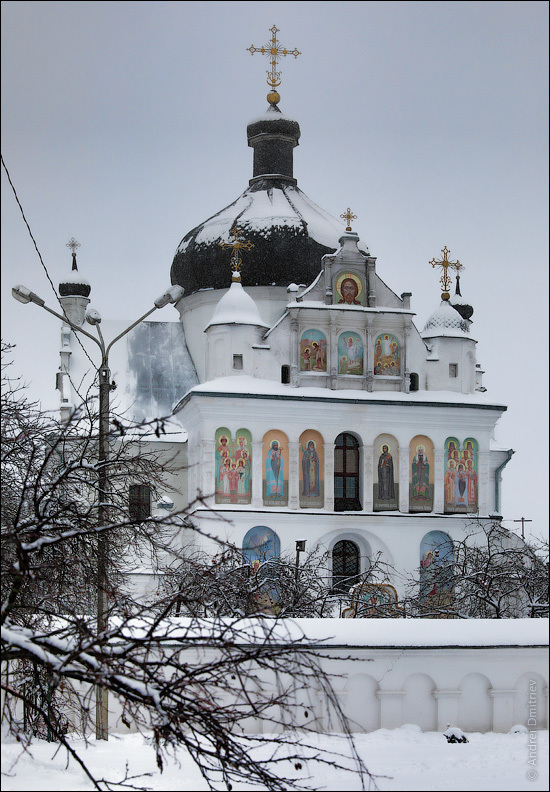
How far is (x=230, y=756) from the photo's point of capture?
296 inches

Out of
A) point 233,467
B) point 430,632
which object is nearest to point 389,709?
point 430,632

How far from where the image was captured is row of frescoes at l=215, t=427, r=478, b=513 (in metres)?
32.8

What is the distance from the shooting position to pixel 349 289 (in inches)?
1363

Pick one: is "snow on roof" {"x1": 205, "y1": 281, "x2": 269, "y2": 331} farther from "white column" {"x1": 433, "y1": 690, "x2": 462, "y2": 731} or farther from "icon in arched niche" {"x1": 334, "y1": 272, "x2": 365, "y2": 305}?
"white column" {"x1": 433, "y1": 690, "x2": 462, "y2": 731}

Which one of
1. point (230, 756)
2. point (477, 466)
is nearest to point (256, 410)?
point (477, 466)

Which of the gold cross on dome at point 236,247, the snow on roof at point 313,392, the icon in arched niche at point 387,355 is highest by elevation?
the gold cross on dome at point 236,247

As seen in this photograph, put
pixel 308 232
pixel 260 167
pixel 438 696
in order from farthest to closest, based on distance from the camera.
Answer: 1. pixel 260 167
2. pixel 308 232
3. pixel 438 696

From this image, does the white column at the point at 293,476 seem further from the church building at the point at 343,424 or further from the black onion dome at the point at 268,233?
the black onion dome at the point at 268,233

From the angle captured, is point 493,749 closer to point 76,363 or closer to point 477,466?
point 477,466

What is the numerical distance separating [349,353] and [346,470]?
3.02 metres

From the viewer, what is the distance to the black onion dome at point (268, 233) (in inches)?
1502

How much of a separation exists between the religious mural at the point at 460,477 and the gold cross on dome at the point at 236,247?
23.5 feet

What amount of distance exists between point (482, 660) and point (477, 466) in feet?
63.3

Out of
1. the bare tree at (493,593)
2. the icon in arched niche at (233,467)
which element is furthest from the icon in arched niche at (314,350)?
the bare tree at (493,593)
